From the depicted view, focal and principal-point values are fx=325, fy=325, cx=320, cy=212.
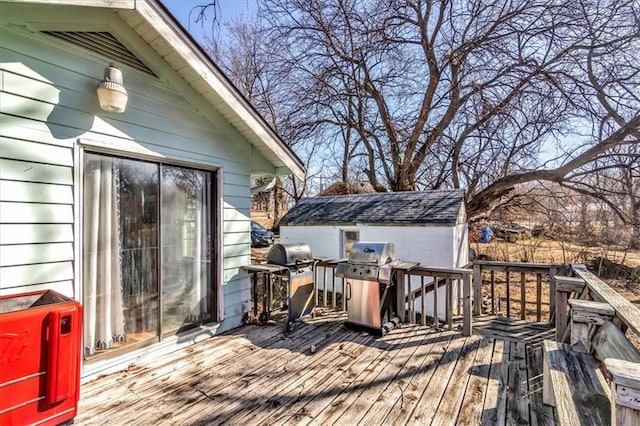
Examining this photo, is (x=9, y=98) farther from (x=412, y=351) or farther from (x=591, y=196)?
(x=591, y=196)

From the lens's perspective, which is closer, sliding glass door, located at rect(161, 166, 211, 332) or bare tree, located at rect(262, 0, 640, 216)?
sliding glass door, located at rect(161, 166, 211, 332)

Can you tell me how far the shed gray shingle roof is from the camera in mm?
8297

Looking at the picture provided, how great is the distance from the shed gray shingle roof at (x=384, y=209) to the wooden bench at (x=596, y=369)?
5.44 metres

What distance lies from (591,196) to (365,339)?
9.19m

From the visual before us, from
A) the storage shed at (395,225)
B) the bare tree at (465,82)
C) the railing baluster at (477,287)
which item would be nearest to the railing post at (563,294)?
the railing baluster at (477,287)

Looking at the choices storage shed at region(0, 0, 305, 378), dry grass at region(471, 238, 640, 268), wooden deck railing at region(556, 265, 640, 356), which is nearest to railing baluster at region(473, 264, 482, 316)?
wooden deck railing at region(556, 265, 640, 356)

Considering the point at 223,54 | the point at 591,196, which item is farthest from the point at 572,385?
the point at 223,54

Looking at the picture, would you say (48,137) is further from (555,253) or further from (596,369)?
(555,253)

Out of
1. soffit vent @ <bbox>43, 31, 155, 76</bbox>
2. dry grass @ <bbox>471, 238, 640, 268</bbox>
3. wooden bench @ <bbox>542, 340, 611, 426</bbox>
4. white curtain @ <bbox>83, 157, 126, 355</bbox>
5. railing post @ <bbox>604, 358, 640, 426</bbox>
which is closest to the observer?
railing post @ <bbox>604, 358, 640, 426</bbox>

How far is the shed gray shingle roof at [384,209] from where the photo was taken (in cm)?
830

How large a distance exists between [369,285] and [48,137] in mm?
3429

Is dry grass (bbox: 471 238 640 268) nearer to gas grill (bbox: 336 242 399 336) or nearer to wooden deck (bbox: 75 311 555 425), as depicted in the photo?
gas grill (bbox: 336 242 399 336)

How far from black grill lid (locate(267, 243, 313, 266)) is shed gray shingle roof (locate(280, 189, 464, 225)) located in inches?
183

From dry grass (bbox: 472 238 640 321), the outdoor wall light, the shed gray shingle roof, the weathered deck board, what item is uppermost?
the outdoor wall light
